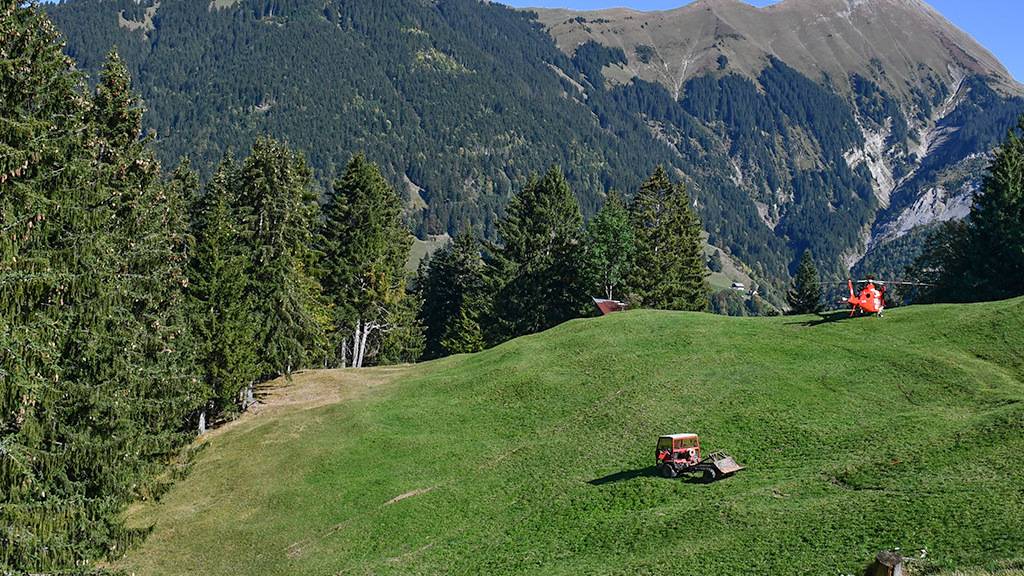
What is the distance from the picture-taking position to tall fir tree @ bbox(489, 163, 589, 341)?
261ft

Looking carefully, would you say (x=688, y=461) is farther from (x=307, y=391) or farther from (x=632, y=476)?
(x=307, y=391)

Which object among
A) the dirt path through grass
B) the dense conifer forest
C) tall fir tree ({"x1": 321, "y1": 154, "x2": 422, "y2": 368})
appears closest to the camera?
the dense conifer forest

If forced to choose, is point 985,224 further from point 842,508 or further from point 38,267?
point 38,267

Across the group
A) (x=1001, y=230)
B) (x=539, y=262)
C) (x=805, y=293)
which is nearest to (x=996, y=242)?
(x=1001, y=230)

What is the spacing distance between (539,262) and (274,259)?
3467 cm

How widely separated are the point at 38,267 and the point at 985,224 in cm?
7580

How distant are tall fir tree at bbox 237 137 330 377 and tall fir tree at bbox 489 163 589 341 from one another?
2838 cm

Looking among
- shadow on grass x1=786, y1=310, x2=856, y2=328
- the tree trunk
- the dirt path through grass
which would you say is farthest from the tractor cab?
the tree trunk

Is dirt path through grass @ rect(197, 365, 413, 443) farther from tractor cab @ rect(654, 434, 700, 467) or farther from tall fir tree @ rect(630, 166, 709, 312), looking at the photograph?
tall fir tree @ rect(630, 166, 709, 312)

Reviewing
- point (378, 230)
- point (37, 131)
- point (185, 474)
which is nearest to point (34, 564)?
point (37, 131)

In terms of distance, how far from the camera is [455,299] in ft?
301

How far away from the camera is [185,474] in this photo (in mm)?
38062

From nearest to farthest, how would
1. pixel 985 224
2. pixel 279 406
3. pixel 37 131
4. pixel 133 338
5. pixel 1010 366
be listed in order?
pixel 37 131 < pixel 133 338 < pixel 1010 366 < pixel 279 406 < pixel 985 224

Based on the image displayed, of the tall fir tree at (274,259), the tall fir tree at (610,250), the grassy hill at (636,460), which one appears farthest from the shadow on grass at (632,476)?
the tall fir tree at (610,250)
